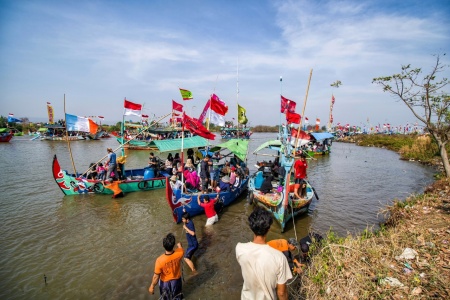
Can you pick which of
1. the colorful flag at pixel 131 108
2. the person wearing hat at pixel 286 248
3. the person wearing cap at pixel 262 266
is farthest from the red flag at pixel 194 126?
the person wearing cap at pixel 262 266

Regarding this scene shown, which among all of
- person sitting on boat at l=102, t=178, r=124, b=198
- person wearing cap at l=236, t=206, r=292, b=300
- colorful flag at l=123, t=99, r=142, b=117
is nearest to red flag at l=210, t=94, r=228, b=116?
colorful flag at l=123, t=99, r=142, b=117

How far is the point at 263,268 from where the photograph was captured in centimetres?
246

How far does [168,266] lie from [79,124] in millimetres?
11118

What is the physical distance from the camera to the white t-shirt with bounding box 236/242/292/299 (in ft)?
8.00

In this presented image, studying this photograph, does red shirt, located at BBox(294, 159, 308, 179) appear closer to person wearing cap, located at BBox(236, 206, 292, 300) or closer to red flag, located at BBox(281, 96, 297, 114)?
red flag, located at BBox(281, 96, 297, 114)

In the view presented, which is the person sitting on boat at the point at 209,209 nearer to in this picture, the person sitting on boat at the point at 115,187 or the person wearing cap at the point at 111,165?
the person sitting on boat at the point at 115,187

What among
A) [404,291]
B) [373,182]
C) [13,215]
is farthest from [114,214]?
[373,182]

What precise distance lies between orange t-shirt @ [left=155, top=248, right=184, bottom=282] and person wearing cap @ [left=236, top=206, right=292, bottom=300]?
2030 millimetres

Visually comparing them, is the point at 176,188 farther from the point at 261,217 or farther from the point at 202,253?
the point at 261,217

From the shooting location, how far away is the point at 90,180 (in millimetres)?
12289

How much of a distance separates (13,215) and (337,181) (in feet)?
66.4

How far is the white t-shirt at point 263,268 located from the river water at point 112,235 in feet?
11.6

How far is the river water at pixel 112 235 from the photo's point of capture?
5848 millimetres

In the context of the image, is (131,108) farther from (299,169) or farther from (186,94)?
(299,169)
